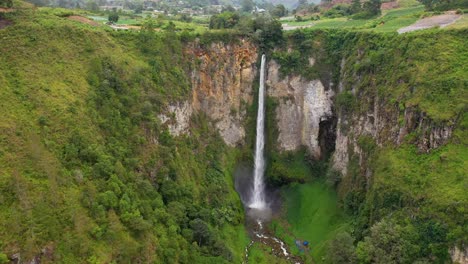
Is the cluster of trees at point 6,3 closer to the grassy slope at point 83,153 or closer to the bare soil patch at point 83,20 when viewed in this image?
the grassy slope at point 83,153

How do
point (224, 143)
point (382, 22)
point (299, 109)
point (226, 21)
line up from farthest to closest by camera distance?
1. point (226, 21)
2. point (382, 22)
3. point (299, 109)
4. point (224, 143)

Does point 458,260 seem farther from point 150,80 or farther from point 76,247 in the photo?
point 150,80

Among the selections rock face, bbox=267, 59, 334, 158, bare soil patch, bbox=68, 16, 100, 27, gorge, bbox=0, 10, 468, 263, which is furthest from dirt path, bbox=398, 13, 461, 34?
bare soil patch, bbox=68, 16, 100, 27

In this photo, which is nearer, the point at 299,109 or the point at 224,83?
the point at 224,83

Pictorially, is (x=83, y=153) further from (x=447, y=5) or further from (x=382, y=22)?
(x=447, y=5)

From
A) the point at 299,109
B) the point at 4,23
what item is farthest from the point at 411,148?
the point at 4,23

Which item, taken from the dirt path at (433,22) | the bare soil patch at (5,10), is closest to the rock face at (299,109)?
the dirt path at (433,22)

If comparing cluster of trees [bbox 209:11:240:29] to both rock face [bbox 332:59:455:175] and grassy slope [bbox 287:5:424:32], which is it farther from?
rock face [bbox 332:59:455:175]
